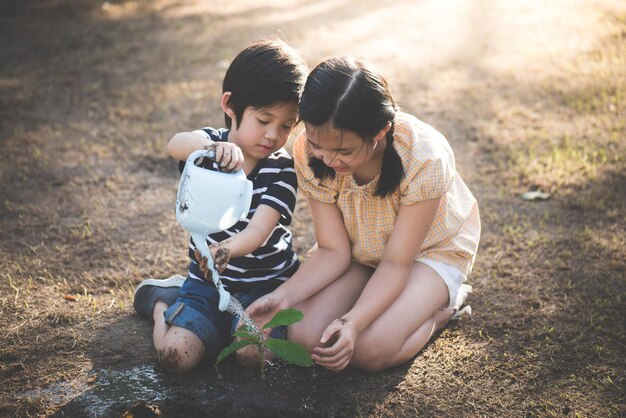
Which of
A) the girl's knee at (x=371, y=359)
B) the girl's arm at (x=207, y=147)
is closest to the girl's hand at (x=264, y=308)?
the girl's knee at (x=371, y=359)

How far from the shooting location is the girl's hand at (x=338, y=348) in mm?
2053

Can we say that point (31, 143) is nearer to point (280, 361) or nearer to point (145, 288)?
point (145, 288)

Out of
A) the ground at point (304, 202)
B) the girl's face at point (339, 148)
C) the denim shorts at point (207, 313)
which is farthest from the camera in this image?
the denim shorts at point (207, 313)

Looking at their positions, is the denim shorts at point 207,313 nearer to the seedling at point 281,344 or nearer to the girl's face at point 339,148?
the seedling at point 281,344

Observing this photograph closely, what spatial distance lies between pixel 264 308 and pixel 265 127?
0.66 metres

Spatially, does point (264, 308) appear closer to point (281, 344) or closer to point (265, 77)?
point (281, 344)

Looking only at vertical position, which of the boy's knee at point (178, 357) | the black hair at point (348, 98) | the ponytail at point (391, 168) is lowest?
the boy's knee at point (178, 357)

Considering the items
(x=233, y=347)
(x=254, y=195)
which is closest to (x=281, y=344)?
(x=233, y=347)

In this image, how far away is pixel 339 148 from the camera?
2.08 m

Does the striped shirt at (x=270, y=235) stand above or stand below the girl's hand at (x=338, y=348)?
above

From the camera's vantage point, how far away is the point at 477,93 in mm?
4738

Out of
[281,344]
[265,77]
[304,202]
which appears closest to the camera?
[281,344]

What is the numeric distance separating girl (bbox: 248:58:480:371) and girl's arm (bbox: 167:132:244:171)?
256 millimetres

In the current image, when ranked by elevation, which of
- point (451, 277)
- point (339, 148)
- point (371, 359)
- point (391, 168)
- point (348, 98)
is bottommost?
point (371, 359)
